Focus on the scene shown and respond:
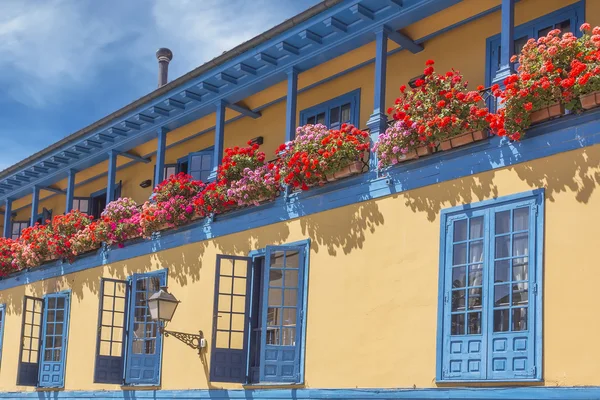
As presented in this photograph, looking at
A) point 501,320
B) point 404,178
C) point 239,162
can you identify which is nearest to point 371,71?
point 239,162

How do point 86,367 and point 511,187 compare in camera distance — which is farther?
point 86,367

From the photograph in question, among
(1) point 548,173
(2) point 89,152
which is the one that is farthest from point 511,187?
Result: (2) point 89,152

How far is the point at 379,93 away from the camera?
40.4 feet

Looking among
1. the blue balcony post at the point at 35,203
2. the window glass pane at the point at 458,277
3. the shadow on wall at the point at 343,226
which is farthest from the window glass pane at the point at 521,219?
the blue balcony post at the point at 35,203

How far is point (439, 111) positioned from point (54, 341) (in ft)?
32.9

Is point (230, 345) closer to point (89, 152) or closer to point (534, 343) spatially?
point (534, 343)

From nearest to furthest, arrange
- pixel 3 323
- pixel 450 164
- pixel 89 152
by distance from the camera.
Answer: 1. pixel 450 164
2. pixel 89 152
3. pixel 3 323

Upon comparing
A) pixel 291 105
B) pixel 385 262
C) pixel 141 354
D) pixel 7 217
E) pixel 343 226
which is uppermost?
pixel 291 105

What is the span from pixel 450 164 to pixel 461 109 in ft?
2.18

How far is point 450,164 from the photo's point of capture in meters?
10.9

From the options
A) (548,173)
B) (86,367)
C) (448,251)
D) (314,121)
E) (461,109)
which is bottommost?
(86,367)

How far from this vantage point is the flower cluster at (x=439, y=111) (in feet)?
34.6

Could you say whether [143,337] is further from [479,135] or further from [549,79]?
[549,79]

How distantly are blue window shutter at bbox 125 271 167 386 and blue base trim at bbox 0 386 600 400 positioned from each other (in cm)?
26
